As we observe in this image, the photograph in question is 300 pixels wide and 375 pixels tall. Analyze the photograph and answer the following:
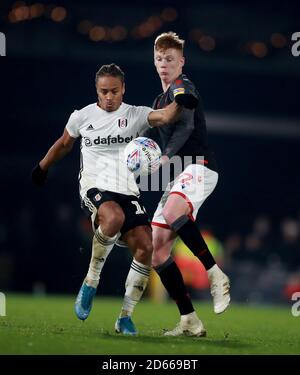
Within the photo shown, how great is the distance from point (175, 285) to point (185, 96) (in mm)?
1578

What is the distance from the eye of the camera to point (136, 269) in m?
6.87

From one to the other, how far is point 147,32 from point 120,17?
2.69ft

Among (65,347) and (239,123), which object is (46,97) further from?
(65,347)

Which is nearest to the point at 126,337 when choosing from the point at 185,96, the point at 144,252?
the point at 144,252

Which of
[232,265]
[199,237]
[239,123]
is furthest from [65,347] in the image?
[239,123]

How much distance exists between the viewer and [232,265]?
16469 mm

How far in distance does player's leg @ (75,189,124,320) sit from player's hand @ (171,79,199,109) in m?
0.94

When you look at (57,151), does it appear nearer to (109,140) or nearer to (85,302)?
(109,140)

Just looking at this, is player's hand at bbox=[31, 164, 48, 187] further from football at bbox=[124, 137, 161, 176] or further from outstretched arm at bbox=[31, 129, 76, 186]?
football at bbox=[124, 137, 161, 176]

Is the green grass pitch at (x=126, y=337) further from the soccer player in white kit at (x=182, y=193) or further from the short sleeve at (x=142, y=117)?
the short sleeve at (x=142, y=117)

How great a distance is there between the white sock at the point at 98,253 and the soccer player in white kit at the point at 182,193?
511mm

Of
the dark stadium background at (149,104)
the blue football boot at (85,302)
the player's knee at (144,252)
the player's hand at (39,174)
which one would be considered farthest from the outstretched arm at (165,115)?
the dark stadium background at (149,104)

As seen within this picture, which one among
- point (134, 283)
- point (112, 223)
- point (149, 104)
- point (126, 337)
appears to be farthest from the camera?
point (149, 104)

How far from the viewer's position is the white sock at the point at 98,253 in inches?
266
